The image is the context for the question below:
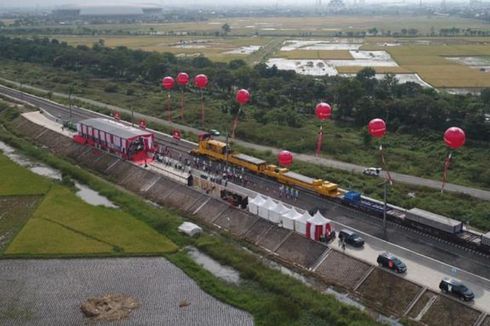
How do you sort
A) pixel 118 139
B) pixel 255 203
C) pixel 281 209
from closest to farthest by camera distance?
pixel 281 209
pixel 255 203
pixel 118 139

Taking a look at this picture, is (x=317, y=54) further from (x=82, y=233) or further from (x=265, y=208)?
(x=82, y=233)

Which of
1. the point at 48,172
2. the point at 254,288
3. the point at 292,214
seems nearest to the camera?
the point at 254,288

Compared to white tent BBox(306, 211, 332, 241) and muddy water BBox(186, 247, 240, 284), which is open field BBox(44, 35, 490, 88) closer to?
white tent BBox(306, 211, 332, 241)

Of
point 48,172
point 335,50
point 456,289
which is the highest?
point 456,289

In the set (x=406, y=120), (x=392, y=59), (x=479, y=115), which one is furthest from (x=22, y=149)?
(x=392, y=59)

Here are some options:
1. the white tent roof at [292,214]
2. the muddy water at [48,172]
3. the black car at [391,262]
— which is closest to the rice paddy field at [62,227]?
the muddy water at [48,172]

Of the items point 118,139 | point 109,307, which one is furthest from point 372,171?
point 109,307
